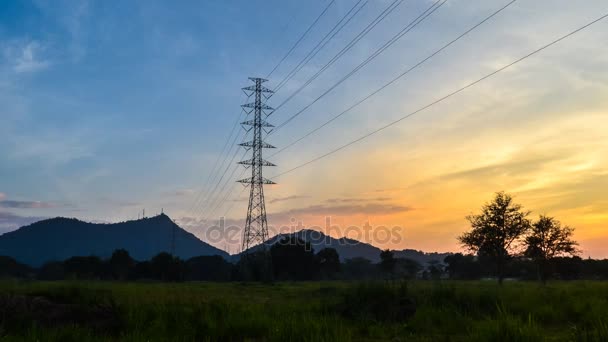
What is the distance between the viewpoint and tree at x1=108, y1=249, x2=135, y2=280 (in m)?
115

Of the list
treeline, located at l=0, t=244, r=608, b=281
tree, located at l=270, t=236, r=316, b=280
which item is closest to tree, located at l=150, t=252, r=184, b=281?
treeline, located at l=0, t=244, r=608, b=281

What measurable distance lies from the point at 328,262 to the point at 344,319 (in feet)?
403

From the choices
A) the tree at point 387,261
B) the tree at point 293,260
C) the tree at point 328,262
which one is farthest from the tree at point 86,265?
the tree at point 387,261

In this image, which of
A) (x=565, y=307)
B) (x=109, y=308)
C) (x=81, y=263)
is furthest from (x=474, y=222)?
(x=81, y=263)

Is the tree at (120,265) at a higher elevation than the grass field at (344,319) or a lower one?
higher

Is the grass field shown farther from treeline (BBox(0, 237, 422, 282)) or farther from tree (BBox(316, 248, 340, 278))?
tree (BBox(316, 248, 340, 278))

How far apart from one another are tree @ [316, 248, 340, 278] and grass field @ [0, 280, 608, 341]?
115m

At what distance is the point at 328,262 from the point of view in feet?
447

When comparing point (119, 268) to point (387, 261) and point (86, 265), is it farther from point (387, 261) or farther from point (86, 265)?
point (387, 261)

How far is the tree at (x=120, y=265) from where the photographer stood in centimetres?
11469

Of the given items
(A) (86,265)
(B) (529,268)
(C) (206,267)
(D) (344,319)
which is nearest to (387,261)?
(B) (529,268)

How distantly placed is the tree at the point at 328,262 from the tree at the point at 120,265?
51022 millimetres

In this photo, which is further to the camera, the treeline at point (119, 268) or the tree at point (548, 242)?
the treeline at point (119, 268)

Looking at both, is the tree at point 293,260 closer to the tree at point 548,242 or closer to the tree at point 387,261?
the tree at point 387,261
